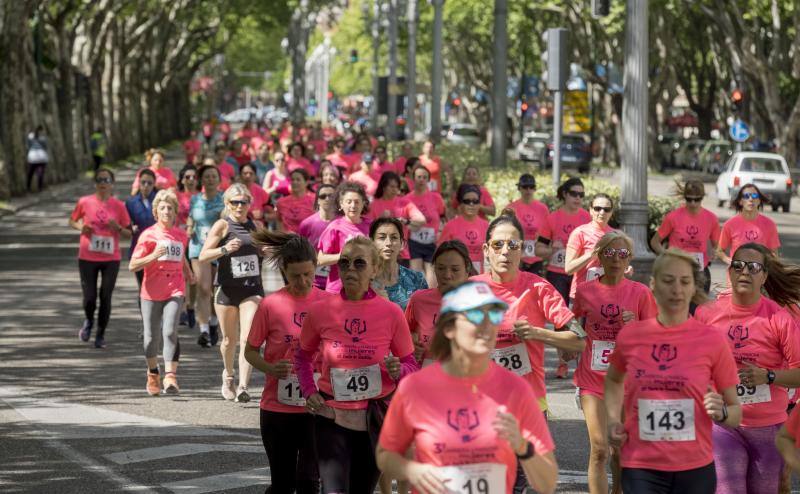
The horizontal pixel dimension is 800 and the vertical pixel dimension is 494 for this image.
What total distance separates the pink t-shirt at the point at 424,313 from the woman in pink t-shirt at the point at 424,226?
339 inches

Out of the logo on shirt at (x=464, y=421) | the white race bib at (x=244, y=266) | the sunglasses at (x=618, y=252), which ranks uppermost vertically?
the sunglasses at (x=618, y=252)

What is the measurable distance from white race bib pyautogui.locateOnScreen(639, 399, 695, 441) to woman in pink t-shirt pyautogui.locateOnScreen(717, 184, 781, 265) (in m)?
7.02

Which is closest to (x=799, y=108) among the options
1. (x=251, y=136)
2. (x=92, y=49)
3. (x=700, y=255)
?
(x=251, y=136)

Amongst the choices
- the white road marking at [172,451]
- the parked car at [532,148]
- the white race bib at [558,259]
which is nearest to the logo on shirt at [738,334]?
the white road marking at [172,451]

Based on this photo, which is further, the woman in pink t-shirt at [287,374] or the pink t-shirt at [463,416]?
the woman in pink t-shirt at [287,374]

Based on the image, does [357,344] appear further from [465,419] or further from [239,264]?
[239,264]

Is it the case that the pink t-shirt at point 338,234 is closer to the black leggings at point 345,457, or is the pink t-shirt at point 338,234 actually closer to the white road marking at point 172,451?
the white road marking at point 172,451

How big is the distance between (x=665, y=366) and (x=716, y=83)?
62343mm

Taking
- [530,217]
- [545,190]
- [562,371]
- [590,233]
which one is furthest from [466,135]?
[590,233]

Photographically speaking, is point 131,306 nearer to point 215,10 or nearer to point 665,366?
point 665,366

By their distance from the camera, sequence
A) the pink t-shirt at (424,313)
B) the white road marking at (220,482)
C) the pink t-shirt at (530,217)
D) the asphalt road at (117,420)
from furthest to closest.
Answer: the pink t-shirt at (530,217), the asphalt road at (117,420), the white road marking at (220,482), the pink t-shirt at (424,313)

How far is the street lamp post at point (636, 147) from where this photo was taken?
1753 cm

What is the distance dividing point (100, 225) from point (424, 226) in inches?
124

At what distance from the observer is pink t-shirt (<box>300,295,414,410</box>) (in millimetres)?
7438
